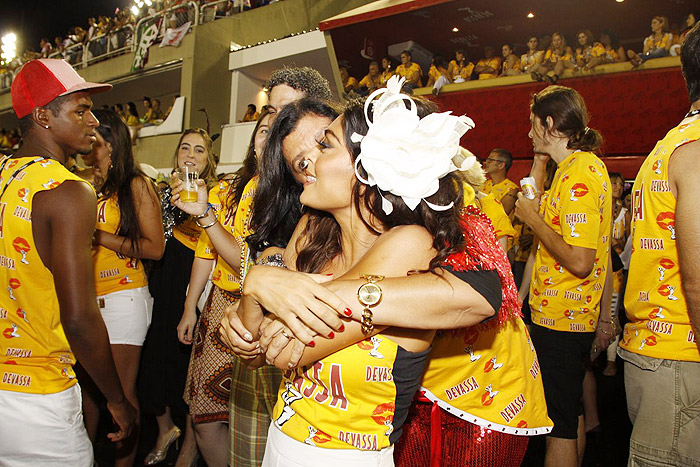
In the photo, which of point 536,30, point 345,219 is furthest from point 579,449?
point 536,30

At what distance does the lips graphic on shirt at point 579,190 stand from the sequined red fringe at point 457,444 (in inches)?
50.8

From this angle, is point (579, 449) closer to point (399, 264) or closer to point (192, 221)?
point (399, 264)

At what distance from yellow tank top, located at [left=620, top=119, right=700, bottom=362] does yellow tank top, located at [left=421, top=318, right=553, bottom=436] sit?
45cm

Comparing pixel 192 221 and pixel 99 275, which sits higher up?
pixel 192 221

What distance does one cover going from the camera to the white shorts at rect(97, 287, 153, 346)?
2906mm

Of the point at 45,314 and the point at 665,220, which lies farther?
the point at 45,314

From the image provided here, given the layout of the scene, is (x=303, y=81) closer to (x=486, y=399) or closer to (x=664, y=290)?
(x=486, y=399)

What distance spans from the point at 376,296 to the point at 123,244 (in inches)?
90.8

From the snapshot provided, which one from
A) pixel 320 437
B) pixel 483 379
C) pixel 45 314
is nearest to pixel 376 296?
pixel 320 437

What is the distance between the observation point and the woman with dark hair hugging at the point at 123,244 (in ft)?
9.54

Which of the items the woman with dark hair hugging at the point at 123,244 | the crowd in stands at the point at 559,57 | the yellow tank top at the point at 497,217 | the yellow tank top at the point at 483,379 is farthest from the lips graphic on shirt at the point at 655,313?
the crowd in stands at the point at 559,57

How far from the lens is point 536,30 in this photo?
11.4 m

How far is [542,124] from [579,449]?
183 cm

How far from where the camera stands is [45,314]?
1.75 m
